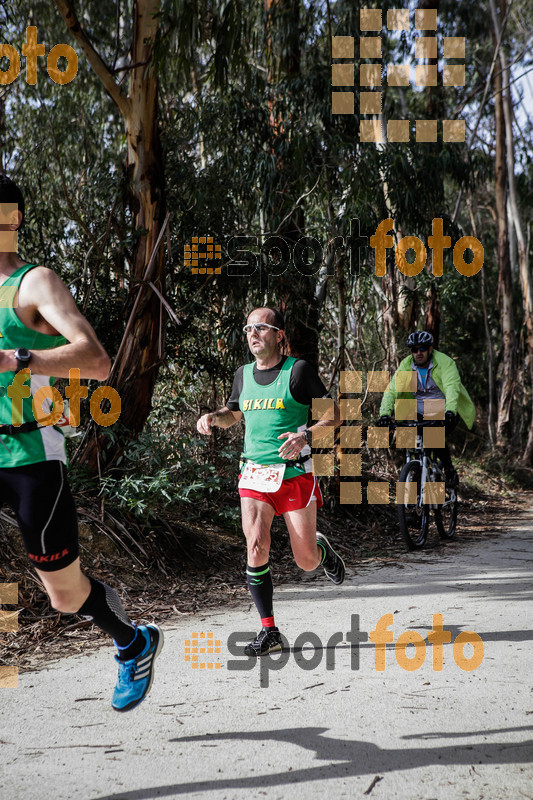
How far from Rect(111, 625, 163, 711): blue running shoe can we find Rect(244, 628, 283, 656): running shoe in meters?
1.18

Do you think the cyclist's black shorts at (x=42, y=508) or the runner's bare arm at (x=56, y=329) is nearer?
the runner's bare arm at (x=56, y=329)

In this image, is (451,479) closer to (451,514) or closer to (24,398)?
(451,514)

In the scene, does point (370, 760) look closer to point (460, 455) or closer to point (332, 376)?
point (332, 376)

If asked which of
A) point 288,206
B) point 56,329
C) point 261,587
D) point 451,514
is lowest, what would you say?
point 451,514

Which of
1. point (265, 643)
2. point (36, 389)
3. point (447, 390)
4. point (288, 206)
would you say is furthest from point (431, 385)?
point (36, 389)

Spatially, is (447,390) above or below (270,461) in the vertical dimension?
above

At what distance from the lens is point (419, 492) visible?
8914 mm

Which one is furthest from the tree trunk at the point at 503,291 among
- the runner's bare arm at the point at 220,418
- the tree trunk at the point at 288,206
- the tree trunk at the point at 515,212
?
the runner's bare arm at the point at 220,418

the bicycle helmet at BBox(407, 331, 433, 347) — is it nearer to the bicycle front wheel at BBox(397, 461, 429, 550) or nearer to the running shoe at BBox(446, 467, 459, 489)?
the bicycle front wheel at BBox(397, 461, 429, 550)

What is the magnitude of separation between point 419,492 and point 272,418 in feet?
14.5

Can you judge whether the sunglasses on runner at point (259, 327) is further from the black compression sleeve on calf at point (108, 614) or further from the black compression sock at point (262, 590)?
the black compression sleeve on calf at point (108, 614)

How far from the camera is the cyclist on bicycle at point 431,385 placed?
8680 millimetres

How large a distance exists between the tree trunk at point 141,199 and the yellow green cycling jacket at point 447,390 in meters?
2.66

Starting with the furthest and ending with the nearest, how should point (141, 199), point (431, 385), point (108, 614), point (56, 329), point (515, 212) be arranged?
1. point (515, 212)
2. point (431, 385)
3. point (141, 199)
4. point (108, 614)
5. point (56, 329)
